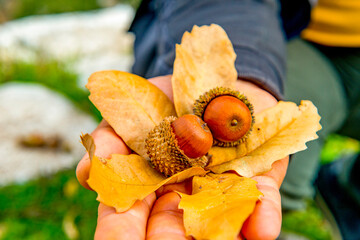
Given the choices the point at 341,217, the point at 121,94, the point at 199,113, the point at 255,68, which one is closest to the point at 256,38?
the point at 255,68

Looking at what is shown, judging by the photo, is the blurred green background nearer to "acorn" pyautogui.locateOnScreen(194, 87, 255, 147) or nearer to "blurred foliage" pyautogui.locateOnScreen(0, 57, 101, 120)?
"blurred foliage" pyautogui.locateOnScreen(0, 57, 101, 120)

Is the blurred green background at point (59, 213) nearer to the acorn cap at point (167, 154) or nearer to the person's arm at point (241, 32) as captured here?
the person's arm at point (241, 32)

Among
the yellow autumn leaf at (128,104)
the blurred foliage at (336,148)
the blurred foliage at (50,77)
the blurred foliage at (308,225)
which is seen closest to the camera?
the yellow autumn leaf at (128,104)

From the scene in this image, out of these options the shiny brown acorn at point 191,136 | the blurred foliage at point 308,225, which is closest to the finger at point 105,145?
the shiny brown acorn at point 191,136

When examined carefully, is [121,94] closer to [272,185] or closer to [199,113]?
[199,113]

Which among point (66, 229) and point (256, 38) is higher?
point (256, 38)

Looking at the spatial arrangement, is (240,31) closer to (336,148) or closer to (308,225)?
(308,225)
